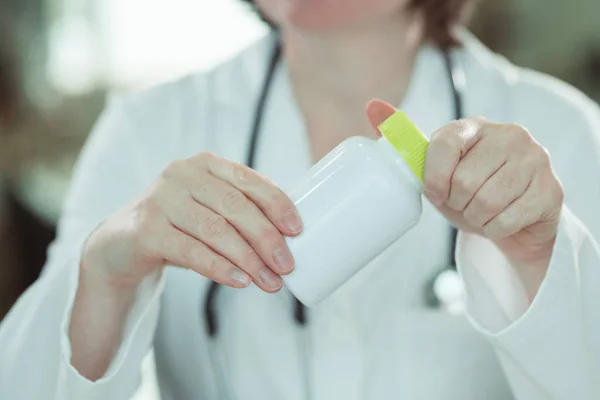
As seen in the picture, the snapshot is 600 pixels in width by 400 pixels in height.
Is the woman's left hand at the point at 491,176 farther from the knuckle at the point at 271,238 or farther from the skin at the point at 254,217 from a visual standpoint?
the knuckle at the point at 271,238

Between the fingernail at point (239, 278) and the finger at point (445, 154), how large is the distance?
0.16 metres

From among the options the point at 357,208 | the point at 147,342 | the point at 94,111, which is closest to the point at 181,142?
the point at 147,342

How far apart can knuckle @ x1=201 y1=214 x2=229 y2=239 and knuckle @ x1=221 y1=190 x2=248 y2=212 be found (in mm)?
12

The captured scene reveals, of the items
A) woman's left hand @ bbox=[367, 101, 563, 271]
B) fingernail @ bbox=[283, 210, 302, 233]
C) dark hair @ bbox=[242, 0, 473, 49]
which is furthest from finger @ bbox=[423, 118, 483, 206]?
dark hair @ bbox=[242, 0, 473, 49]

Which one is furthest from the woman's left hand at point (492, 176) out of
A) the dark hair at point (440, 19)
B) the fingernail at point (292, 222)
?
the dark hair at point (440, 19)

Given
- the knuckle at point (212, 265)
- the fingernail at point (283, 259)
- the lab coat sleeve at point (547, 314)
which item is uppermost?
the fingernail at point (283, 259)

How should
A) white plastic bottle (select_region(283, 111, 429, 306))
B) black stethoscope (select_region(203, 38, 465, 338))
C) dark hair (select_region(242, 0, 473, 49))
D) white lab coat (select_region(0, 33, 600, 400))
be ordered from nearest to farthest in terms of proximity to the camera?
1. white plastic bottle (select_region(283, 111, 429, 306))
2. white lab coat (select_region(0, 33, 600, 400))
3. black stethoscope (select_region(203, 38, 465, 338))
4. dark hair (select_region(242, 0, 473, 49))

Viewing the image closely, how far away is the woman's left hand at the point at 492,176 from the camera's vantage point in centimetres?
57

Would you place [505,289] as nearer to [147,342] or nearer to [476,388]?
[476,388]

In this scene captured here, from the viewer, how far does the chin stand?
30.8 inches

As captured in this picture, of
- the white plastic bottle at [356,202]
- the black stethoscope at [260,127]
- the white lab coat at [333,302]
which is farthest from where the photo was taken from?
the black stethoscope at [260,127]

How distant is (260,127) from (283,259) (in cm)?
35

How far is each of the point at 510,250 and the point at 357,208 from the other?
198mm

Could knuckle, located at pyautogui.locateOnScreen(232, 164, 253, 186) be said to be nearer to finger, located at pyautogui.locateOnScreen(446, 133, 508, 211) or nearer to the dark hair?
finger, located at pyautogui.locateOnScreen(446, 133, 508, 211)
